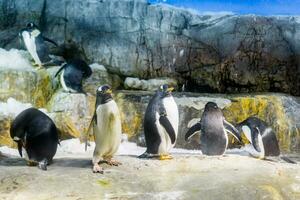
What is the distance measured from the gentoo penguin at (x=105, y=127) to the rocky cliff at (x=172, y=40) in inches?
150

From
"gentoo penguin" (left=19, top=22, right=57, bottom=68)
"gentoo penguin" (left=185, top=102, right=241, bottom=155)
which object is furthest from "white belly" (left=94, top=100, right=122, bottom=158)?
"gentoo penguin" (left=19, top=22, right=57, bottom=68)

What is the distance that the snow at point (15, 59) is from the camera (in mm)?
8250

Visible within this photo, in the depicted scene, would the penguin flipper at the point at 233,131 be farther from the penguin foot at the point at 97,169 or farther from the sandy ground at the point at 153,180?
the penguin foot at the point at 97,169

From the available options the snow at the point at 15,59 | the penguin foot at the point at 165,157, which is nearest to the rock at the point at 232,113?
the penguin foot at the point at 165,157

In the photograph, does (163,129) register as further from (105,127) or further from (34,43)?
(34,43)

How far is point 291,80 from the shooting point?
28.3ft

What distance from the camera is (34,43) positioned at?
27.9ft

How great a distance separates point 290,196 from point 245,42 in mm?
4702

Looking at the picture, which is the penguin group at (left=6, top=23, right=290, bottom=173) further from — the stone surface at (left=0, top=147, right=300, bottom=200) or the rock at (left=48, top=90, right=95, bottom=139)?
the rock at (left=48, top=90, right=95, bottom=139)

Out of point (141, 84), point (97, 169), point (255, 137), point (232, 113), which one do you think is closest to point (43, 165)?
point (97, 169)

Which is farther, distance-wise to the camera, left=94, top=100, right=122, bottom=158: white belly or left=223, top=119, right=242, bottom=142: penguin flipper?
left=223, top=119, right=242, bottom=142: penguin flipper

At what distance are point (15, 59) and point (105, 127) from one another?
3977 mm

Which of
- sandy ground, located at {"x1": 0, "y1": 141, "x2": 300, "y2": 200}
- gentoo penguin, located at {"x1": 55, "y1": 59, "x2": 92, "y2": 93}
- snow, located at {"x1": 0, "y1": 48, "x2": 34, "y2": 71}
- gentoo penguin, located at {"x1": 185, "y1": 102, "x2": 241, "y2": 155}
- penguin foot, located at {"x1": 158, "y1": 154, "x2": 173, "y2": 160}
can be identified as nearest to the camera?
sandy ground, located at {"x1": 0, "y1": 141, "x2": 300, "y2": 200}

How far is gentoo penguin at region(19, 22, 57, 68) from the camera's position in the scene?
848 cm
